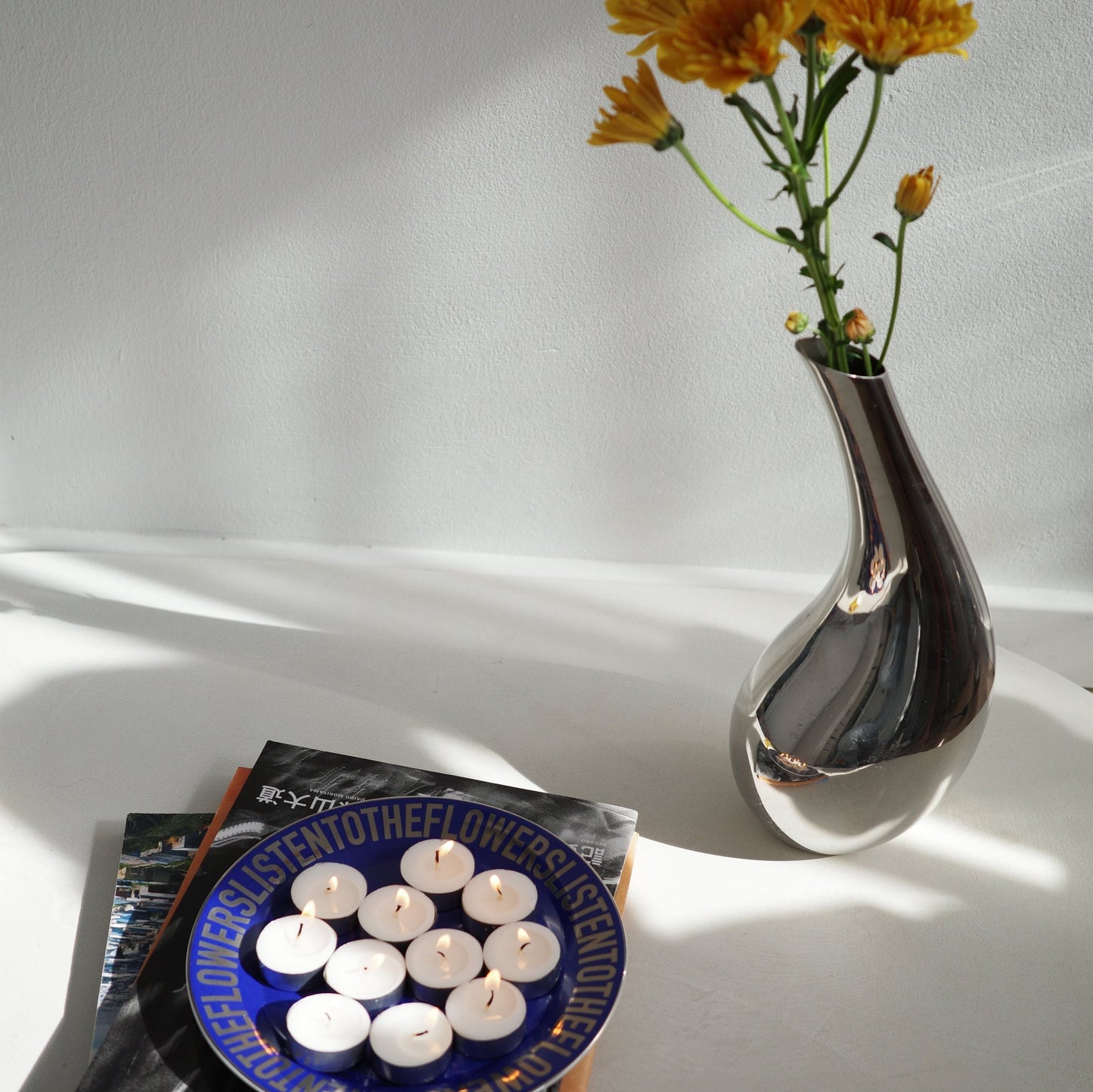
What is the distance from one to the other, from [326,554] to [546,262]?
16.8 inches

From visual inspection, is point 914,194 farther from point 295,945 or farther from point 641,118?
point 295,945

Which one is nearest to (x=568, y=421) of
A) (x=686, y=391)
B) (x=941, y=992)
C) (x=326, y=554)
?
(x=686, y=391)

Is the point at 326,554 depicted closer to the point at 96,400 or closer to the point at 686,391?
the point at 96,400

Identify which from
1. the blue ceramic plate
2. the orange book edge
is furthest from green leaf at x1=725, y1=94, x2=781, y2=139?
the orange book edge

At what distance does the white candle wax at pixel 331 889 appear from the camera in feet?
1.81

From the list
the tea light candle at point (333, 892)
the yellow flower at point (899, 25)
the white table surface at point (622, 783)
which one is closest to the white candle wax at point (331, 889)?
the tea light candle at point (333, 892)

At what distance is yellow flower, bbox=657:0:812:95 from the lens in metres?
0.41

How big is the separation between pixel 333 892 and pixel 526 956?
4.6 inches

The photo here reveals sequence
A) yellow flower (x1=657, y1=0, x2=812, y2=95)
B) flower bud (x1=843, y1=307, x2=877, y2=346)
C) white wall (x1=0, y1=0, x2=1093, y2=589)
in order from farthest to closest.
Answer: white wall (x1=0, y1=0, x2=1093, y2=589) < flower bud (x1=843, y1=307, x2=877, y2=346) < yellow flower (x1=657, y1=0, x2=812, y2=95)

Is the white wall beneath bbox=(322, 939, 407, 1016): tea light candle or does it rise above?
above

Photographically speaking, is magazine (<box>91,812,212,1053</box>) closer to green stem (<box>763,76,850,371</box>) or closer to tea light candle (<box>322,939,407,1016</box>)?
tea light candle (<box>322,939,407,1016</box>)

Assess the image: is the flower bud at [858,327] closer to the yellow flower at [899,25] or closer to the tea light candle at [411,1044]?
the yellow flower at [899,25]

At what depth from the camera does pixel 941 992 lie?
0.56m

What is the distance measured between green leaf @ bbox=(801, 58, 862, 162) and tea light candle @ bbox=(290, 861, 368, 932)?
0.46 metres
